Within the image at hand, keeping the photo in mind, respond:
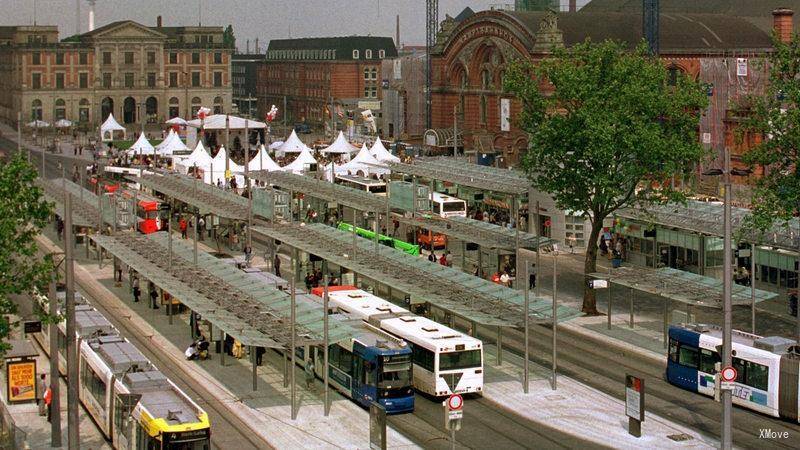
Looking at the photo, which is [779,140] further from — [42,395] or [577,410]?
[42,395]

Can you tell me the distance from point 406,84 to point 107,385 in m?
118

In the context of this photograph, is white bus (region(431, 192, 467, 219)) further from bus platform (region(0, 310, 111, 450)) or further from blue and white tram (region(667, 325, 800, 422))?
bus platform (region(0, 310, 111, 450))

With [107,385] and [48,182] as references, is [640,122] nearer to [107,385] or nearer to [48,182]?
[107,385]

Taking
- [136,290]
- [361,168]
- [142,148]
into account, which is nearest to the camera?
[136,290]

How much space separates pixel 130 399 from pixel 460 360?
11795mm

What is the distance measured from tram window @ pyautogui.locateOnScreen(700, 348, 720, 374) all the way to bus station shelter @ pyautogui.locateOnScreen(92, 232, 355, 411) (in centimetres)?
1190

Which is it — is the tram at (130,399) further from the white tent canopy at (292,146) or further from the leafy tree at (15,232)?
the white tent canopy at (292,146)

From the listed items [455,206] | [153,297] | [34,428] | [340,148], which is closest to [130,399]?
[34,428]

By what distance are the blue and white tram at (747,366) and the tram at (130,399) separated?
1768cm

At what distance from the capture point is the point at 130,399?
1400 inches

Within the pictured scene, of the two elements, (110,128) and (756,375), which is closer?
(756,375)

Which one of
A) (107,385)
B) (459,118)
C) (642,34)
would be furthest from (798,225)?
(459,118)

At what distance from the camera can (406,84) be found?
508 feet

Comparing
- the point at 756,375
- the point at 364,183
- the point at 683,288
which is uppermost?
the point at 364,183
